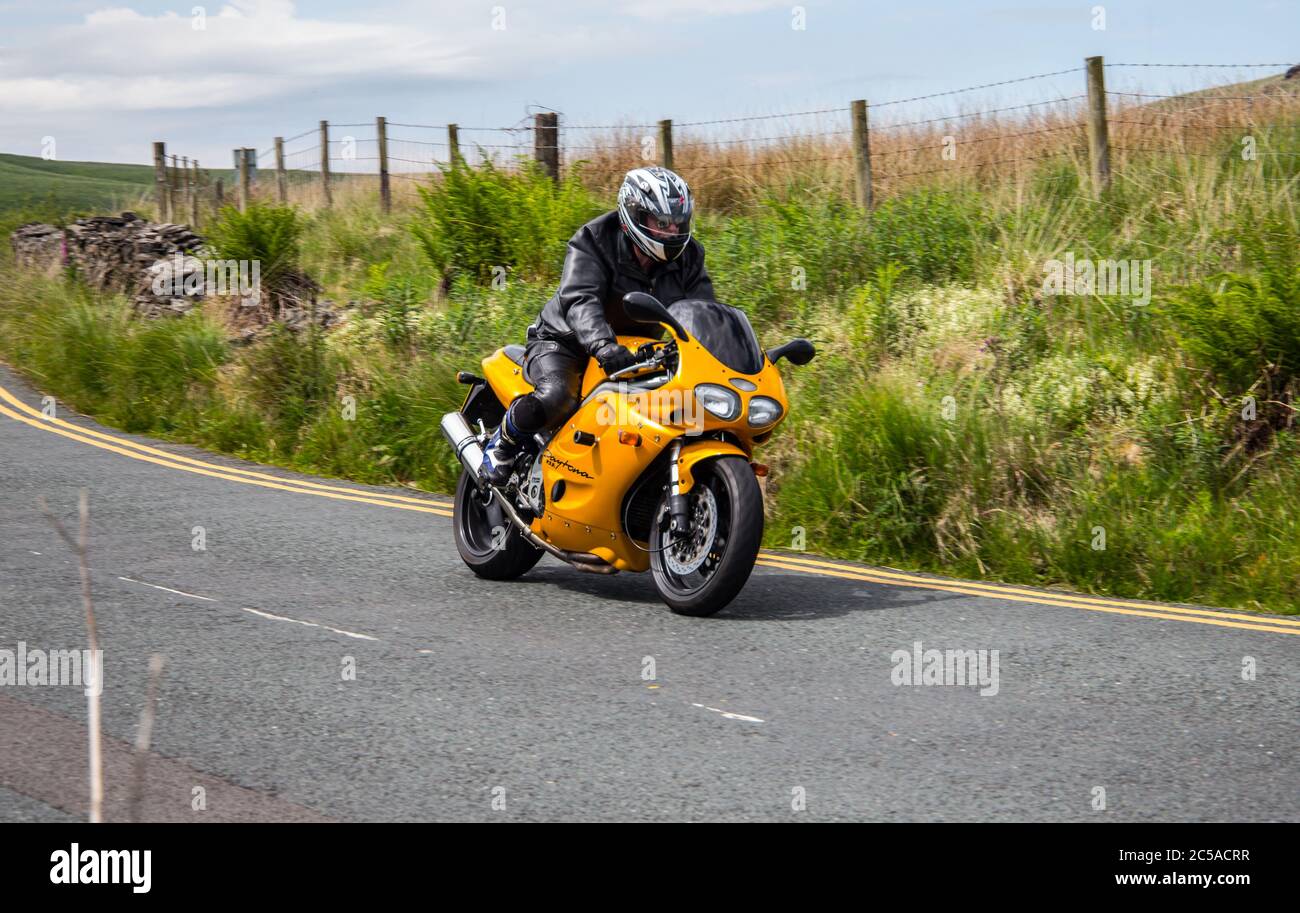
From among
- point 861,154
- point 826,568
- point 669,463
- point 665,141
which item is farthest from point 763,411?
point 665,141

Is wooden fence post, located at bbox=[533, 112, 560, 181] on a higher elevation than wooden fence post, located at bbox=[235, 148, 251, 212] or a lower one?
lower

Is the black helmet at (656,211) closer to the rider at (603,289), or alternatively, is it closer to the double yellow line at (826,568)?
the rider at (603,289)

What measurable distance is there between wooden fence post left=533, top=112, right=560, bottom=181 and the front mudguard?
14.3 meters

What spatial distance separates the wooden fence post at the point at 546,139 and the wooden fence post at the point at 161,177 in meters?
13.3

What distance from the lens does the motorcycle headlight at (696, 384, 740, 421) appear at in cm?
695

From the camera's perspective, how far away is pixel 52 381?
1639 centimetres

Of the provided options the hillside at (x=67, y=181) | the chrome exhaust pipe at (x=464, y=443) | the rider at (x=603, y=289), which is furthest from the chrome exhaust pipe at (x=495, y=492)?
the hillside at (x=67, y=181)

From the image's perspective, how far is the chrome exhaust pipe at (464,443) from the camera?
8156 millimetres

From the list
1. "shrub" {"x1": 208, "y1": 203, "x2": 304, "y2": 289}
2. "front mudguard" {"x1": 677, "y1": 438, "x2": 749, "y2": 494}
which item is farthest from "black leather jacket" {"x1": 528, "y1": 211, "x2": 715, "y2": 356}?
"shrub" {"x1": 208, "y1": 203, "x2": 304, "y2": 289}

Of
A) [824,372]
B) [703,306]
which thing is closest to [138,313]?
[824,372]

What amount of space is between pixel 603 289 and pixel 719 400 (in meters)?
1.05

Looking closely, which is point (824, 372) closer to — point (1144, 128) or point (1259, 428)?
point (1259, 428)

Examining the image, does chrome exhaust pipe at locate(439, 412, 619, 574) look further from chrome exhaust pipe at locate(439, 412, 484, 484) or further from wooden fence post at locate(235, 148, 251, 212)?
wooden fence post at locate(235, 148, 251, 212)

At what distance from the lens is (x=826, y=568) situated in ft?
28.8
